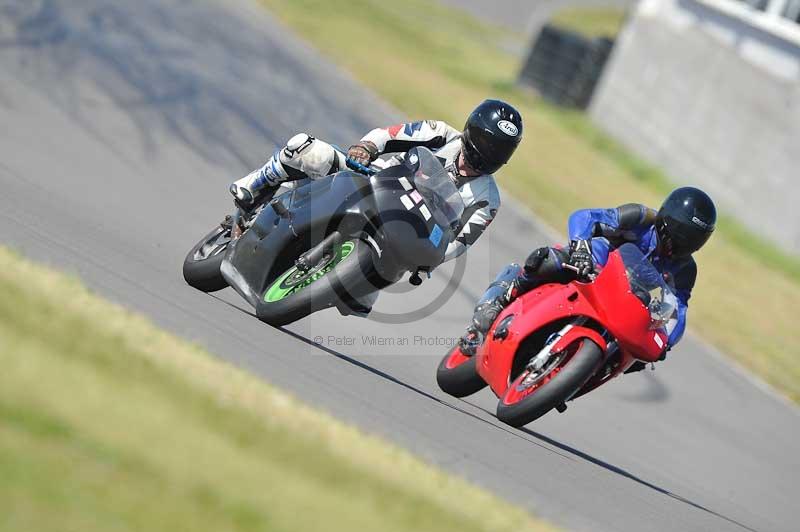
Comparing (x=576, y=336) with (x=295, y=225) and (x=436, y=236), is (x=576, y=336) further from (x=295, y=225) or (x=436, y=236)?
(x=295, y=225)

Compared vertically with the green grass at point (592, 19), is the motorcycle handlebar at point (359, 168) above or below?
above

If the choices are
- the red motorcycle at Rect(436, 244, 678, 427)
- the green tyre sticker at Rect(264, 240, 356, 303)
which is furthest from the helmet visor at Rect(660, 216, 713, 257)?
the green tyre sticker at Rect(264, 240, 356, 303)

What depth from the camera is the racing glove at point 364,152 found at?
732cm

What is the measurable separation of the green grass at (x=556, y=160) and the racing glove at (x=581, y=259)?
5763 mm

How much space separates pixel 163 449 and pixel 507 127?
407 cm

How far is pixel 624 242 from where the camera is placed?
775 centimetres

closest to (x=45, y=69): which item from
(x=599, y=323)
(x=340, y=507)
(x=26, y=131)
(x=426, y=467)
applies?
(x=26, y=131)

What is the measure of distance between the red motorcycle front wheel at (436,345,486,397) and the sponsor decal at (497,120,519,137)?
59.4 inches

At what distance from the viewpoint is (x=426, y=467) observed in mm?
5094

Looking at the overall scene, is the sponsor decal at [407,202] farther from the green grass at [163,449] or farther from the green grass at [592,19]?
the green grass at [592,19]

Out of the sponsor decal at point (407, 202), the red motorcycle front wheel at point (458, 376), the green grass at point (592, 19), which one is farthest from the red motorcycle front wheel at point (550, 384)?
the green grass at point (592, 19)

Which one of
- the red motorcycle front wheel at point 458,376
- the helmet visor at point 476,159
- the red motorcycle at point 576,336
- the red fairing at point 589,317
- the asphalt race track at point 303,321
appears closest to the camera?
the asphalt race track at point 303,321

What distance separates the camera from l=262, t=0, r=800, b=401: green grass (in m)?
14.4

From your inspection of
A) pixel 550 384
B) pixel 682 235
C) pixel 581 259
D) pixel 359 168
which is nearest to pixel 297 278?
pixel 359 168
